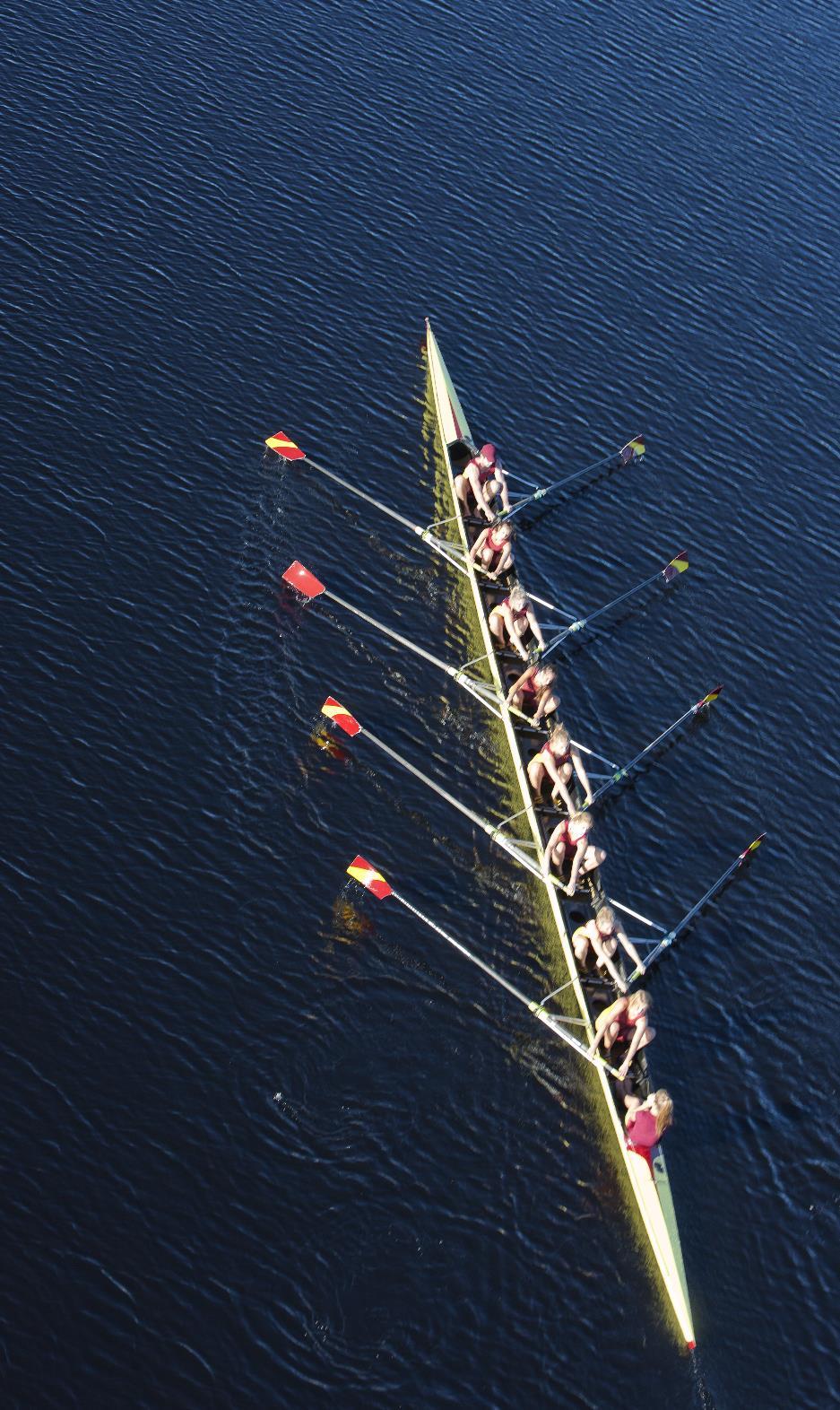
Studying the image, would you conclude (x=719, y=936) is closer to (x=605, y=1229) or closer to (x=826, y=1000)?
(x=826, y=1000)

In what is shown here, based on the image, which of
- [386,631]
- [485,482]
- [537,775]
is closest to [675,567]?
[485,482]

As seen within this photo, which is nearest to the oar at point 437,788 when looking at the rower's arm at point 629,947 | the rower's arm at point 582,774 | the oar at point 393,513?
the rower's arm at point 582,774

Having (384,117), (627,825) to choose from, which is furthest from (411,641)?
(384,117)

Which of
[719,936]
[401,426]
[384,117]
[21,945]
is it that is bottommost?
[21,945]

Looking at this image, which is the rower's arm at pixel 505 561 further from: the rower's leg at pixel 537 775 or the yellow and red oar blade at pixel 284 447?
the rower's leg at pixel 537 775

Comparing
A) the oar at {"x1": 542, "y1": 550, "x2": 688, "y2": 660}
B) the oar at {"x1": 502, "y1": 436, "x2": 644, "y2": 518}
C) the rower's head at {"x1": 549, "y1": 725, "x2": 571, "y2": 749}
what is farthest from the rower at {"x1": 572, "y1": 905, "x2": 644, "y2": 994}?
the oar at {"x1": 502, "y1": 436, "x2": 644, "y2": 518}

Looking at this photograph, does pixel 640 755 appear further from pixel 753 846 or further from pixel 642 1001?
pixel 642 1001

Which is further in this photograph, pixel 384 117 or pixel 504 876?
pixel 384 117
